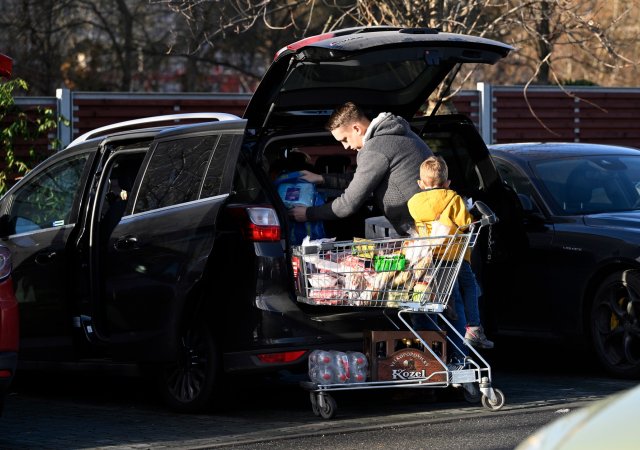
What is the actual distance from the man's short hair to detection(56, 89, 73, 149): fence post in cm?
905

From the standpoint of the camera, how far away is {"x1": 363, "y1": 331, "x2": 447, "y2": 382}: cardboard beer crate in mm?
7676

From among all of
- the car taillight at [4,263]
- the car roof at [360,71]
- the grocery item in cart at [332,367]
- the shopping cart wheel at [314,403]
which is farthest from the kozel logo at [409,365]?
the car taillight at [4,263]

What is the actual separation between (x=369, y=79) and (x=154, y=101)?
9676mm

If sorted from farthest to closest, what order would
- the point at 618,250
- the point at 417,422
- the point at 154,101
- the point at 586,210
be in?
1. the point at 154,101
2. the point at 586,210
3. the point at 618,250
4. the point at 417,422

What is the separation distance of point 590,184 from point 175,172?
3.34 m

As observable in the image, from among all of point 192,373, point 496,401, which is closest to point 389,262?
point 496,401

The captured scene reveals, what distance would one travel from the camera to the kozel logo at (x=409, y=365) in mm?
7699

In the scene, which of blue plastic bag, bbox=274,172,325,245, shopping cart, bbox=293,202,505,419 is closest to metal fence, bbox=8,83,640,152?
blue plastic bag, bbox=274,172,325,245

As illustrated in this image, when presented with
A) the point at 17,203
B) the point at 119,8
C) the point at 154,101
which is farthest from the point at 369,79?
the point at 119,8

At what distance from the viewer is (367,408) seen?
27.0 ft

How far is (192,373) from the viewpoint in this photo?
318 inches

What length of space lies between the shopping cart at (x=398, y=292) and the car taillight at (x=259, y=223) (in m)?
0.18

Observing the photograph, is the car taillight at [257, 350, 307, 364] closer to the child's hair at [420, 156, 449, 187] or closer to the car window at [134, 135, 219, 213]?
the car window at [134, 135, 219, 213]

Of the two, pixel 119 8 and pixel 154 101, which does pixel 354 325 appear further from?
pixel 119 8
